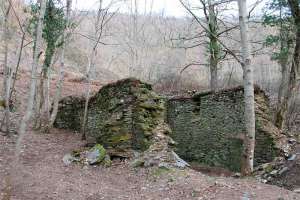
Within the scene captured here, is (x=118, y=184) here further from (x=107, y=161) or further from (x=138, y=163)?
(x=107, y=161)

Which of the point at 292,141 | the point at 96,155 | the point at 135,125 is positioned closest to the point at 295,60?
the point at 292,141

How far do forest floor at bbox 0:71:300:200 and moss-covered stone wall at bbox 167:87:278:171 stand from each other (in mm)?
3042

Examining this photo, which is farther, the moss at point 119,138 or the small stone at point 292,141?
the small stone at point 292,141

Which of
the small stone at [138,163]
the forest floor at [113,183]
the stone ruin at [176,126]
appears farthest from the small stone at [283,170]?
the small stone at [138,163]

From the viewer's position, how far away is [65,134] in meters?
14.8

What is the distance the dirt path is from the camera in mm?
7254

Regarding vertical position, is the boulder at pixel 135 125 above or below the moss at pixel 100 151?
above

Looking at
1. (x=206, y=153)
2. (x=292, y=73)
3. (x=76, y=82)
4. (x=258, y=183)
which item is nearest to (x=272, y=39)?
(x=292, y=73)

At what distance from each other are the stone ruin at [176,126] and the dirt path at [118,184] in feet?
2.33

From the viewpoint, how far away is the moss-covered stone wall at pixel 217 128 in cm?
1123

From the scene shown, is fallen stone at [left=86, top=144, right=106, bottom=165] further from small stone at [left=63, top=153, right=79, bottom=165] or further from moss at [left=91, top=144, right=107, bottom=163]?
small stone at [left=63, top=153, right=79, bottom=165]

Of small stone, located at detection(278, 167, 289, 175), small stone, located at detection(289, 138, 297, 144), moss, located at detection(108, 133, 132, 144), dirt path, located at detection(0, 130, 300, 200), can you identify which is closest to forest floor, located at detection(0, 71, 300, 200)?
dirt path, located at detection(0, 130, 300, 200)

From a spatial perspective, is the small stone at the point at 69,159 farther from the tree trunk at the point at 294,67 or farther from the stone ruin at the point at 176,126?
the tree trunk at the point at 294,67

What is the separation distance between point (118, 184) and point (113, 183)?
147 millimetres
